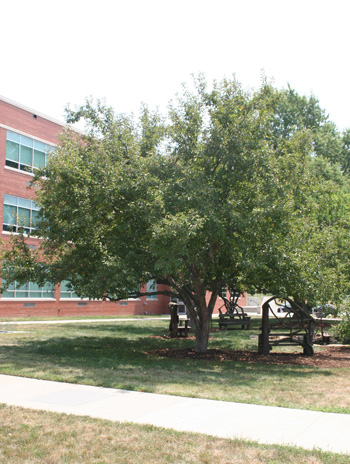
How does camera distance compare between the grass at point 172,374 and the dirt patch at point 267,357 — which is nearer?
the grass at point 172,374

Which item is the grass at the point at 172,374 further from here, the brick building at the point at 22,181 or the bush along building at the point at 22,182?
the brick building at the point at 22,181

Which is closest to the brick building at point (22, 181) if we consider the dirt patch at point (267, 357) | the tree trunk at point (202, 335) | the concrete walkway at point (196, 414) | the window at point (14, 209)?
the window at point (14, 209)

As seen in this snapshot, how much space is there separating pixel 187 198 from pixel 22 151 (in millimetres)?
22762

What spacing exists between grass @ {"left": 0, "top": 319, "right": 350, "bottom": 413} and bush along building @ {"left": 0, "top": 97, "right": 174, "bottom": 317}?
14917 mm

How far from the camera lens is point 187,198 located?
1121 centimetres

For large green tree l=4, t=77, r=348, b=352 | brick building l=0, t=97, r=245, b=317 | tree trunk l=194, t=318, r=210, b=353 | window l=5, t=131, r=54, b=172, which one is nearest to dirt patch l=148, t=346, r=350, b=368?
tree trunk l=194, t=318, r=210, b=353

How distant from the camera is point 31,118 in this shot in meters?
31.8

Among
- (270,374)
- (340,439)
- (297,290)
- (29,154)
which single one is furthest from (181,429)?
(29,154)

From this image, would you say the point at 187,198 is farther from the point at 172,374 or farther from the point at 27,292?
the point at 27,292

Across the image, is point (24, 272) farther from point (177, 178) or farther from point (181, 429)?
point (181, 429)

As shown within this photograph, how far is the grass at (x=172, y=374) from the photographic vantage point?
8.24m

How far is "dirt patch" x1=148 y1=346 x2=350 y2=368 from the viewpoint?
43.4 ft

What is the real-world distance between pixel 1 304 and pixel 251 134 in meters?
22.9

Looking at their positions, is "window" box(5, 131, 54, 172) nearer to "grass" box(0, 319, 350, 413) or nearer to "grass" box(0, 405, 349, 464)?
"grass" box(0, 319, 350, 413)
